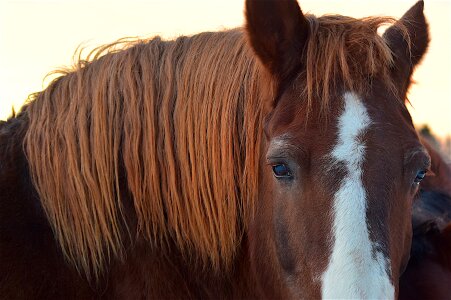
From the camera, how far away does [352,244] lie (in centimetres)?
262

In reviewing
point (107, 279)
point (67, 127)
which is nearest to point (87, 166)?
point (67, 127)

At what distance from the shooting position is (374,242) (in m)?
2.65

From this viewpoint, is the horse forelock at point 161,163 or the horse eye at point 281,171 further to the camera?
the horse forelock at point 161,163

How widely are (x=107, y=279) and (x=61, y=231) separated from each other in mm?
354

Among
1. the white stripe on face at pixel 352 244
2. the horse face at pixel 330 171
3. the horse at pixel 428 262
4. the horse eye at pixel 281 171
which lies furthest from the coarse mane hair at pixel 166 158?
the horse at pixel 428 262

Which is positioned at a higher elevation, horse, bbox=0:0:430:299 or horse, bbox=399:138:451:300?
horse, bbox=0:0:430:299

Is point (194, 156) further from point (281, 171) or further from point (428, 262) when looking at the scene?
point (428, 262)

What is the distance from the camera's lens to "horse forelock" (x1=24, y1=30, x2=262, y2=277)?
3.39 m

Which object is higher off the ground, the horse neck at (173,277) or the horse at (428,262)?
the horse neck at (173,277)

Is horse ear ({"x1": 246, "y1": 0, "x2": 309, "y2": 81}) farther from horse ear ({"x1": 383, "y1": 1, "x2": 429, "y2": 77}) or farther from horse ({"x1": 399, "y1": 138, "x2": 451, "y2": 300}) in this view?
horse ({"x1": 399, "y1": 138, "x2": 451, "y2": 300})

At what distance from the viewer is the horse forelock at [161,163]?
339 cm

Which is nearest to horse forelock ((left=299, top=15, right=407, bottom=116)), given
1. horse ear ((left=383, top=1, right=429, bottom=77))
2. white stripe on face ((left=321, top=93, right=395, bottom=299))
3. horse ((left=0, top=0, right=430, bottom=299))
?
horse ((left=0, top=0, right=430, bottom=299))

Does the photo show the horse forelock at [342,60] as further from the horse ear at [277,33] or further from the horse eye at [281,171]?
the horse eye at [281,171]

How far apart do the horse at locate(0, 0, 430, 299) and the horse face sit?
0.01 m
